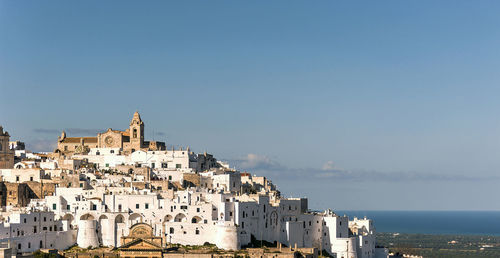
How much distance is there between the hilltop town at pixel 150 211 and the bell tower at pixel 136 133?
2.69 m

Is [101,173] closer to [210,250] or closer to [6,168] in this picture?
[6,168]

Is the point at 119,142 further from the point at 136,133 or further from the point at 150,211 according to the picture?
the point at 150,211

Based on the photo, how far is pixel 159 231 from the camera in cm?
8119

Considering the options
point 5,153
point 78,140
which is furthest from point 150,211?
point 78,140

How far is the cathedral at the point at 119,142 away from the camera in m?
106

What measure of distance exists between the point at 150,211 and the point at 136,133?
1007 inches

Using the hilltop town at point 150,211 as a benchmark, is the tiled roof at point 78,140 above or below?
above

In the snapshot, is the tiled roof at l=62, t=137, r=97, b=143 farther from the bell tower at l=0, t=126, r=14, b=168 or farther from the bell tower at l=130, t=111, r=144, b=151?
the bell tower at l=0, t=126, r=14, b=168

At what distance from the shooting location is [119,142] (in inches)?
4186

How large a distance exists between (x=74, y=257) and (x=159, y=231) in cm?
851

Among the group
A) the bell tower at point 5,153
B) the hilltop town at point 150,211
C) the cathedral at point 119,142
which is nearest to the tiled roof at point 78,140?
the cathedral at point 119,142

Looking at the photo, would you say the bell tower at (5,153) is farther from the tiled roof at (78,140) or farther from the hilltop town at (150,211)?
the tiled roof at (78,140)

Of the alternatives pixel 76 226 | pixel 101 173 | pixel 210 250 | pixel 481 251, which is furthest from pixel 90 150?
pixel 481 251

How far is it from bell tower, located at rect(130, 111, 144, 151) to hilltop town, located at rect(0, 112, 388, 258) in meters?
2.69
